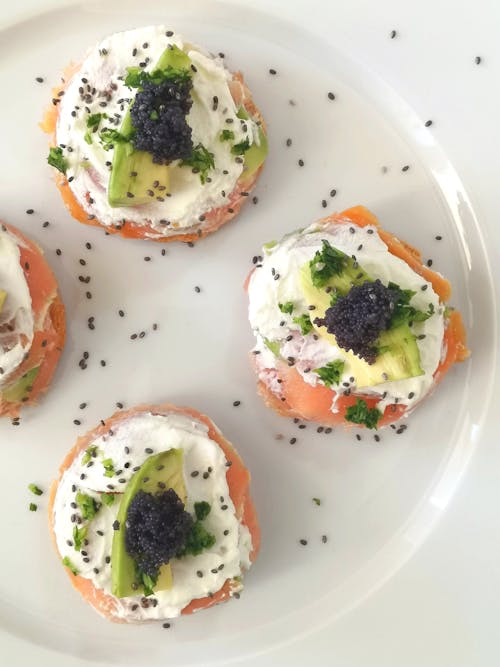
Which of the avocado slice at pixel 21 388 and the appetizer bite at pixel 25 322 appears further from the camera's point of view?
the avocado slice at pixel 21 388

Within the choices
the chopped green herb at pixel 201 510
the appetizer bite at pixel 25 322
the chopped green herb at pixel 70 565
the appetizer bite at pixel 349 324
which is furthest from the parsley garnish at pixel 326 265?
the chopped green herb at pixel 70 565

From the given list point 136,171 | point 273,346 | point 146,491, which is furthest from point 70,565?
point 136,171

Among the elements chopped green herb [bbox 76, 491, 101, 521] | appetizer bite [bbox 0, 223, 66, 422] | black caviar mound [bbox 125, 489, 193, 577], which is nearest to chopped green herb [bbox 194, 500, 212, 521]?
black caviar mound [bbox 125, 489, 193, 577]

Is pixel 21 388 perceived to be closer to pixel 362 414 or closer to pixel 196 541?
pixel 196 541

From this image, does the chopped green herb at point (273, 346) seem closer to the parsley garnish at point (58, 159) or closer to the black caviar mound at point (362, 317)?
the black caviar mound at point (362, 317)

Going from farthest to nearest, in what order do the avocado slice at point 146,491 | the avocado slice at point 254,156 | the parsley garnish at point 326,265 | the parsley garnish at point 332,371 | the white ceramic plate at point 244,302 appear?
the white ceramic plate at point 244,302 < the avocado slice at point 254,156 < the parsley garnish at point 332,371 < the parsley garnish at point 326,265 < the avocado slice at point 146,491

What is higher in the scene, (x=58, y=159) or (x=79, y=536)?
(x=58, y=159)

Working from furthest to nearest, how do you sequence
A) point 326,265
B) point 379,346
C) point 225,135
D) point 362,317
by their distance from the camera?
point 225,135 → point 326,265 → point 379,346 → point 362,317
